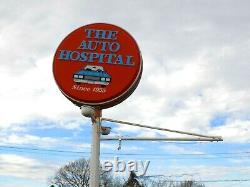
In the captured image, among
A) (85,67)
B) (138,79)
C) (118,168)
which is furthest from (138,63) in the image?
(118,168)

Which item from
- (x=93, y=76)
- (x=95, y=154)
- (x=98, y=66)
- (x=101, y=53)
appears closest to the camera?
(x=95, y=154)

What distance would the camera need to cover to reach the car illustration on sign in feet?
36.0

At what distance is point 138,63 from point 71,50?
160cm

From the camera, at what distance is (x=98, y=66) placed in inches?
438

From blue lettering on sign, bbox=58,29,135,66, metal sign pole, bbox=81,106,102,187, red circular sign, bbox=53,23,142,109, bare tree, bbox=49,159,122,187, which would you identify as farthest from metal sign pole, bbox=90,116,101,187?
bare tree, bbox=49,159,122,187

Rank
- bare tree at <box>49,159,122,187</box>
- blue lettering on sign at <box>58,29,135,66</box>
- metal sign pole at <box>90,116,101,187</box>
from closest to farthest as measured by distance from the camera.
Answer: metal sign pole at <box>90,116,101,187</box> → blue lettering on sign at <box>58,29,135,66</box> → bare tree at <box>49,159,122,187</box>

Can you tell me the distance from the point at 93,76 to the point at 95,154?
1.73 metres

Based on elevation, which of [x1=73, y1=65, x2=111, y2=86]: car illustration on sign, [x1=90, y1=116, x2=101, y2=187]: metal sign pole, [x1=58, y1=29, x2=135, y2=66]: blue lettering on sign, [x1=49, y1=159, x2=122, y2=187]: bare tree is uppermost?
[x1=49, y1=159, x2=122, y2=187]: bare tree

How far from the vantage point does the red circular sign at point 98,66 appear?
1091cm

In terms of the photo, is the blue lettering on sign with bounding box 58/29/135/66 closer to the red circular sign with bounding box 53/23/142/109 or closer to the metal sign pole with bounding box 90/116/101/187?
the red circular sign with bounding box 53/23/142/109

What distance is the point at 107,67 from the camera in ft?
36.4

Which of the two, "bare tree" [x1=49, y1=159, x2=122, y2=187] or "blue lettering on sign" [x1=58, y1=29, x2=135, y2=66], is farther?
"bare tree" [x1=49, y1=159, x2=122, y2=187]

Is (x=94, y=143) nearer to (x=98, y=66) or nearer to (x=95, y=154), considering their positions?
(x=95, y=154)

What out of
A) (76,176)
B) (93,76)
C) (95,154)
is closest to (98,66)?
(93,76)
